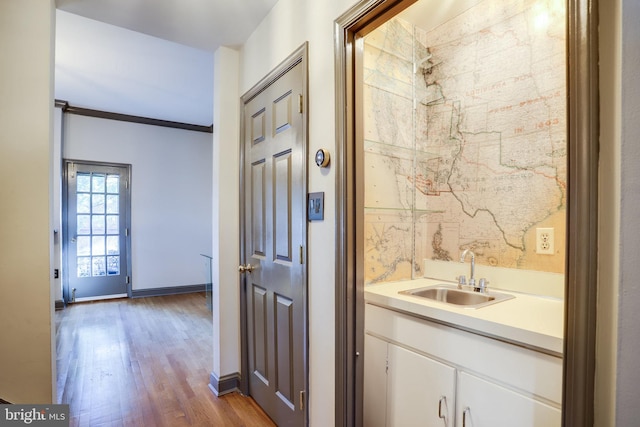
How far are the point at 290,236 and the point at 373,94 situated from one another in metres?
0.95

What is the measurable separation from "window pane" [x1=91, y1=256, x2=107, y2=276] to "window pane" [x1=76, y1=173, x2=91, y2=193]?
1011mm

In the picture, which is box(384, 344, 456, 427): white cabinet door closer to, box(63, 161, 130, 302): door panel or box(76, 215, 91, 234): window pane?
box(63, 161, 130, 302): door panel

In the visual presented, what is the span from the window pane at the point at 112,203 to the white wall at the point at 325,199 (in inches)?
175

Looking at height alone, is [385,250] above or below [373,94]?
below

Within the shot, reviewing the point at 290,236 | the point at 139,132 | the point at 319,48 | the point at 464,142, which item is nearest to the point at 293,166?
the point at 290,236

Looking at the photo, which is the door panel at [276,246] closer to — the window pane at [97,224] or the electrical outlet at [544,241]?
the electrical outlet at [544,241]

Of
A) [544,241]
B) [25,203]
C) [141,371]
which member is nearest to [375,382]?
[544,241]

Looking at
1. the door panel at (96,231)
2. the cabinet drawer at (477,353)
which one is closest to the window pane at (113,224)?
the door panel at (96,231)

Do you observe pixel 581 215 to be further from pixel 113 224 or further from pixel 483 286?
pixel 113 224

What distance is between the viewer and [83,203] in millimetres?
4734

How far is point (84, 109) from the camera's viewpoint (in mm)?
4594

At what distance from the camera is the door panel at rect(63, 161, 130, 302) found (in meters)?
4.64

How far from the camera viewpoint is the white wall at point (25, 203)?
5.04 feet

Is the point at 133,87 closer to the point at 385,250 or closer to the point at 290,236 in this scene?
the point at 290,236
